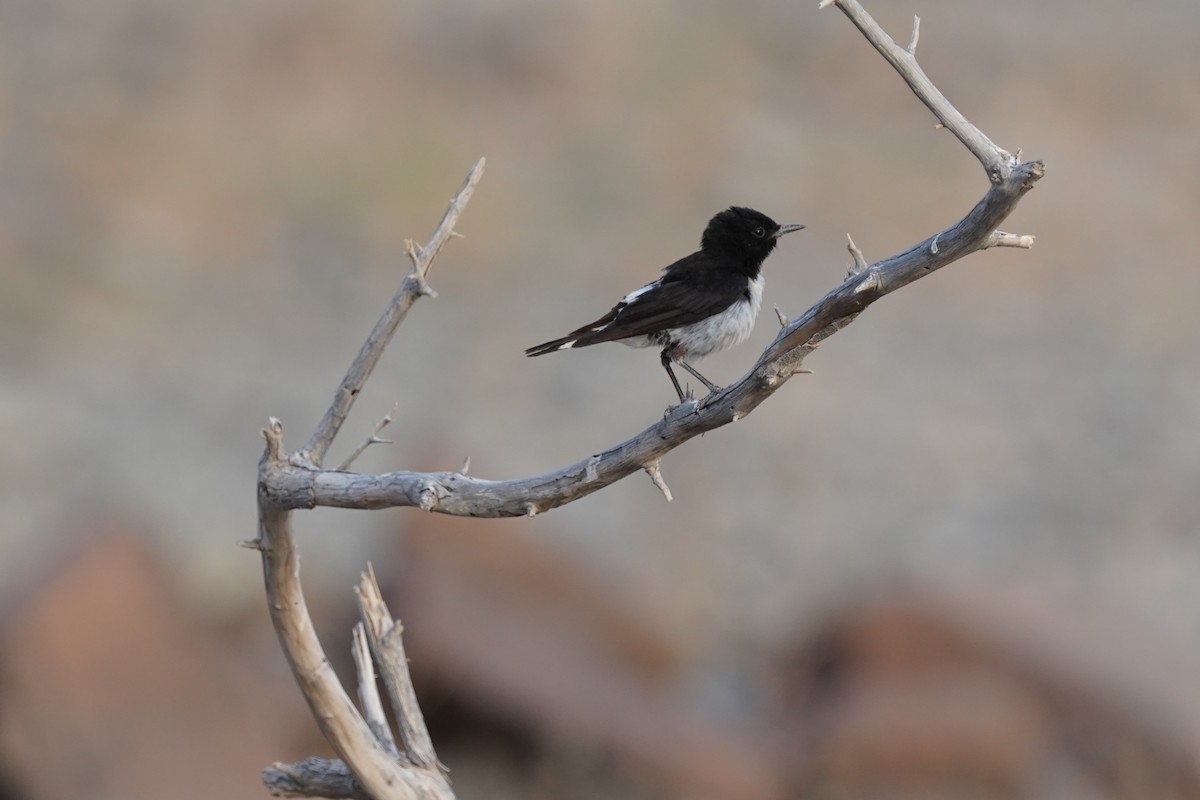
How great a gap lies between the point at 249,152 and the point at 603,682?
1543 cm

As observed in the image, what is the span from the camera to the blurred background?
383 inches

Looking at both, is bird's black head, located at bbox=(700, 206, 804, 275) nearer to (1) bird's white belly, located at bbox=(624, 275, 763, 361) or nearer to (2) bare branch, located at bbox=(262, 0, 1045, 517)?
(1) bird's white belly, located at bbox=(624, 275, 763, 361)

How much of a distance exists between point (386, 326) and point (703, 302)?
53.9 inches

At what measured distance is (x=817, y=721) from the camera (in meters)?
10.1

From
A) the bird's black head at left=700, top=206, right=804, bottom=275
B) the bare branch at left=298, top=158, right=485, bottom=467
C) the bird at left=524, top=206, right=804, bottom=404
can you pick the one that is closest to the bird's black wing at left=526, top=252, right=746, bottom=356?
the bird at left=524, top=206, right=804, bottom=404

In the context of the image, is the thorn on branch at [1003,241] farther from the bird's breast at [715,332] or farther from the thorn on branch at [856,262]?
the bird's breast at [715,332]

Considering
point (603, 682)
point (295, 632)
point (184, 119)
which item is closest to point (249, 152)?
point (184, 119)

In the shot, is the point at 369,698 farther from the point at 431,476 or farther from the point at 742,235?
the point at 742,235

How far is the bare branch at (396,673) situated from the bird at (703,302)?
1162mm

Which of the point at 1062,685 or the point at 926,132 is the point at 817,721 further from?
the point at 926,132

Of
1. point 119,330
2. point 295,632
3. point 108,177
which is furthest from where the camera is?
point 108,177

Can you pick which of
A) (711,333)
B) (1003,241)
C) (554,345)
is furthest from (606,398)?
(1003,241)

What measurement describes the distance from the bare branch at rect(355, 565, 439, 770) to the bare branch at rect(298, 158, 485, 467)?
579mm

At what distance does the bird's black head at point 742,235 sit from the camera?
6.06 m
